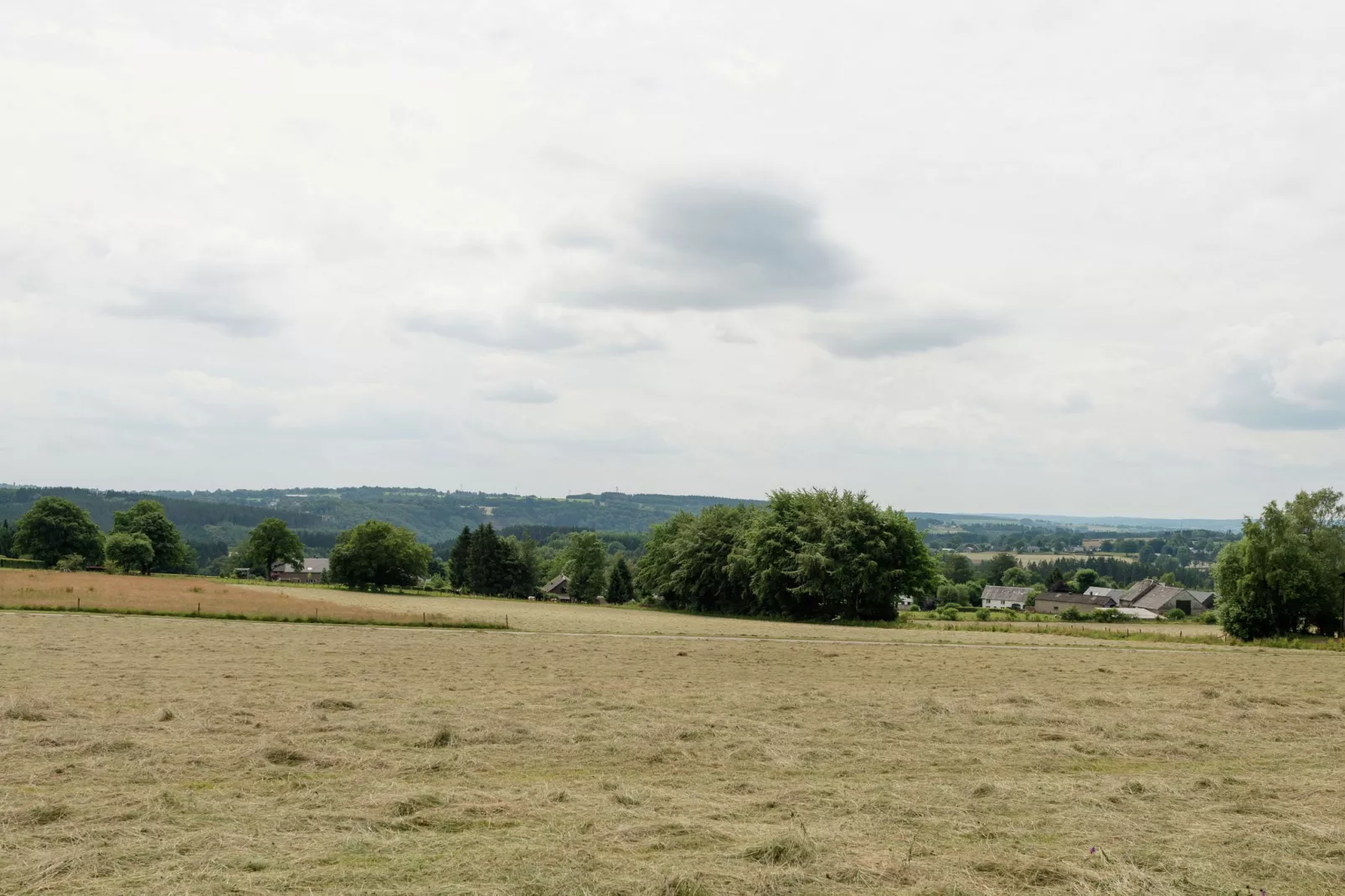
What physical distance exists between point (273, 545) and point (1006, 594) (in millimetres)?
131224

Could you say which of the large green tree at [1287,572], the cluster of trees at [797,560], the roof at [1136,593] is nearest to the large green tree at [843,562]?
the cluster of trees at [797,560]

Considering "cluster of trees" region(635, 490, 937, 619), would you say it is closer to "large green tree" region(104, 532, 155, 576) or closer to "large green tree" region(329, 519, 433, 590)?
"large green tree" region(329, 519, 433, 590)

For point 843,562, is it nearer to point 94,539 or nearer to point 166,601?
point 166,601

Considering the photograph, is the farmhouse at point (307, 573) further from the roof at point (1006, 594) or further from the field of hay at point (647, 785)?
the field of hay at point (647, 785)

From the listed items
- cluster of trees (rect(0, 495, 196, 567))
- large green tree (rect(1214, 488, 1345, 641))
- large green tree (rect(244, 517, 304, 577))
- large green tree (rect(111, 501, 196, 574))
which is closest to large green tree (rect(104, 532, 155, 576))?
cluster of trees (rect(0, 495, 196, 567))

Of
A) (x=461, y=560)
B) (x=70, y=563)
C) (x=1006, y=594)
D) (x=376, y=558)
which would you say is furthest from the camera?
(x=1006, y=594)

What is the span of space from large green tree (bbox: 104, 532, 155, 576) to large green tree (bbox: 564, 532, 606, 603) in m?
51.6

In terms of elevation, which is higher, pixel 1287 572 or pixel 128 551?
pixel 1287 572

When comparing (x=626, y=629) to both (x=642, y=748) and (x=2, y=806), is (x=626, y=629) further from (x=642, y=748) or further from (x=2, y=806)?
(x=2, y=806)

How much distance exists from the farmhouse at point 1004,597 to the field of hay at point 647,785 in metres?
157

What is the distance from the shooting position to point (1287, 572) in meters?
56.2

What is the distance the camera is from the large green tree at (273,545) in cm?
12925

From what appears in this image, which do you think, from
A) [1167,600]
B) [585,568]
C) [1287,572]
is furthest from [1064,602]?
[1287,572]

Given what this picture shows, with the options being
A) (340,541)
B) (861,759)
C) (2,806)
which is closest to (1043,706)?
(861,759)
